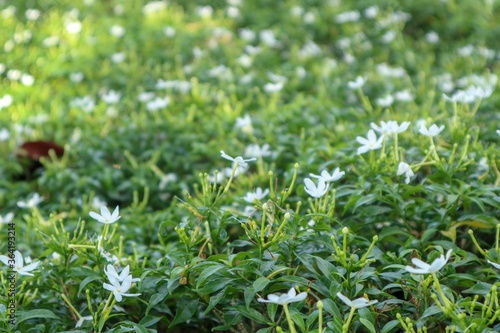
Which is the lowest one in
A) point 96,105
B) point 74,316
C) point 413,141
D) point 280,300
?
point 96,105

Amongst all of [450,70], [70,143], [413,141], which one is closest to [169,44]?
[70,143]

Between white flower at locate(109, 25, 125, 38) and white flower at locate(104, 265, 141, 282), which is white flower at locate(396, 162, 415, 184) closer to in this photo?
white flower at locate(104, 265, 141, 282)

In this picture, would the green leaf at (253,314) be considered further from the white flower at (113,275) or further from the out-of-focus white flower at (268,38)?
the out-of-focus white flower at (268,38)

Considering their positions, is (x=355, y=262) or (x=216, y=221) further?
(x=216, y=221)

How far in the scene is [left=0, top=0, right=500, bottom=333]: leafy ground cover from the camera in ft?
4.86

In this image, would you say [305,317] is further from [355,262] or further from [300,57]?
[300,57]

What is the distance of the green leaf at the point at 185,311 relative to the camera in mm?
1498

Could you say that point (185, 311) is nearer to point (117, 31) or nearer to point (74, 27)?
point (117, 31)

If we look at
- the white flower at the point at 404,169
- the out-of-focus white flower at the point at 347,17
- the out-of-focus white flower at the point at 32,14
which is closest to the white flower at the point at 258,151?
the white flower at the point at 404,169

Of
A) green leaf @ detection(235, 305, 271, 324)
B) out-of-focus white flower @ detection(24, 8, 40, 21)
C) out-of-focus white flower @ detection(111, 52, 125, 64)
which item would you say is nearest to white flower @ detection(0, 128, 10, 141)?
out-of-focus white flower @ detection(111, 52, 125, 64)

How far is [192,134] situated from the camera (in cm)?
307

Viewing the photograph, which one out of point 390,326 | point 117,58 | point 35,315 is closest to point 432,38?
point 117,58

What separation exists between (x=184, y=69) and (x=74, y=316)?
2771mm

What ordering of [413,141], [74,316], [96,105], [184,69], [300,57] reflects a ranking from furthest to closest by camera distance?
[300,57] → [184,69] → [96,105] → [413,141] → [74,316]
